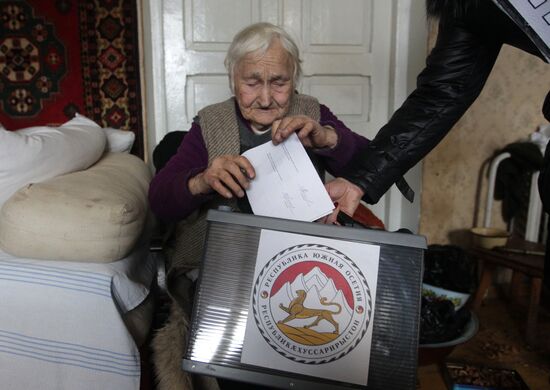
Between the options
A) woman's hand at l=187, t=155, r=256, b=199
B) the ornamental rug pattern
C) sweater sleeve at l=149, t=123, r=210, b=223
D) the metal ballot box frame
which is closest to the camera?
the metal ballot box frame

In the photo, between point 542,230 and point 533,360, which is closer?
point 533,360

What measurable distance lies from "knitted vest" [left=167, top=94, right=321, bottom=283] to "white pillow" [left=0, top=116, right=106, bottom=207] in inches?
15.2

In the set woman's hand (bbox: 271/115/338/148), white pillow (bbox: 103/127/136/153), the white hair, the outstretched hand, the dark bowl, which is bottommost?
the dark bowl

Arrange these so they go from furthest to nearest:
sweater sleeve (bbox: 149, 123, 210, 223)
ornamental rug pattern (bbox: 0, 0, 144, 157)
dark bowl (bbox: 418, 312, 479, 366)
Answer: ornamental rug pattern (bbox: 0, 0, 144, 157) < dark bowl (bbox: 418, 312, 479, 366) < sweater sleeve (bbox: 149, 123, 210, 223)

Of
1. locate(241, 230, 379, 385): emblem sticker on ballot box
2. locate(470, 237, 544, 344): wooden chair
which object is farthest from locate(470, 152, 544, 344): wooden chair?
locate(241, 230, 379, 385): emblem sticker on ballot box

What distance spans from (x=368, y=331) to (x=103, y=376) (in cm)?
61

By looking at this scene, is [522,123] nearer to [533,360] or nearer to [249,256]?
[533,360]

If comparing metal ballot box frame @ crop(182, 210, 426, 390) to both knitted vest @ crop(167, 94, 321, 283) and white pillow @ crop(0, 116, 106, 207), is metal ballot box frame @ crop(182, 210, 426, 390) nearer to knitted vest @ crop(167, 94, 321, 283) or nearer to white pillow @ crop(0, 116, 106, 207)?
knitted vest @ crop(167, 94, 321, 283)

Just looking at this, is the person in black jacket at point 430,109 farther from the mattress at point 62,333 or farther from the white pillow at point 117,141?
the white pillow at point 117,141

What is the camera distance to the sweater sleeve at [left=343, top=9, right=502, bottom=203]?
103 centimetres

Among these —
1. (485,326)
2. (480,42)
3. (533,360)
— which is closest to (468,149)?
(485,326)

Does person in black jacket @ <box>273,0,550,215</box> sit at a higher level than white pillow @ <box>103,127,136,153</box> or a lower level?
higher

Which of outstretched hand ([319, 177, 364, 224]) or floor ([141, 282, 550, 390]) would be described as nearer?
outstretched hand ([319, 177, 364, 224])

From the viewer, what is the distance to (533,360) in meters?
1.80
